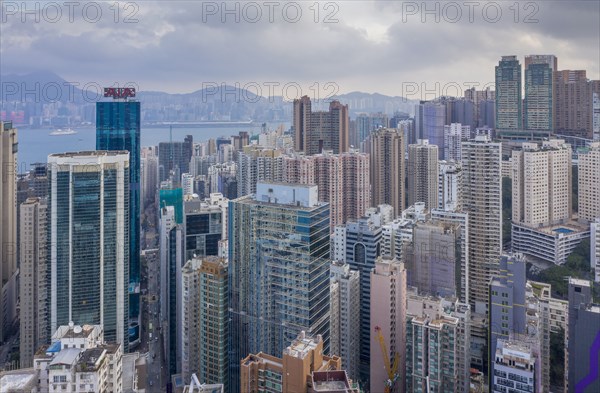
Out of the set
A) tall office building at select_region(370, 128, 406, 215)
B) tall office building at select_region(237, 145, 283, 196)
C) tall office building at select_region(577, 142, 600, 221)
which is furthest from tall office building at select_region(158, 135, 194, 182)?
tall office building at select_region(577, 142, 600, 221)

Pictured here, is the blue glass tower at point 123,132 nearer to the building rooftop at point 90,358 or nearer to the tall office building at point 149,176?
the tall office building at point 149,176

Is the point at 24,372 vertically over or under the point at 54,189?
under

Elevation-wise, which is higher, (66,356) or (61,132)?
(61,132)

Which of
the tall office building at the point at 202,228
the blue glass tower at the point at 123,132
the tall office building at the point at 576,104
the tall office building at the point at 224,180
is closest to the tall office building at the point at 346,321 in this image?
the tall office building at the point at 202,228

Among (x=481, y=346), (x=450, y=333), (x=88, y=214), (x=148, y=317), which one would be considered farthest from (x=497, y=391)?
(x=148, y=317)

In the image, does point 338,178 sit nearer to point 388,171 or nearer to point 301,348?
point 388,171

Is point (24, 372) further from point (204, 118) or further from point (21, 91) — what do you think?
point (204, 118)

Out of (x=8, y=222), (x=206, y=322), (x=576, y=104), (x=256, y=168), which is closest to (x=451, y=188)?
(x=256, y=168)
